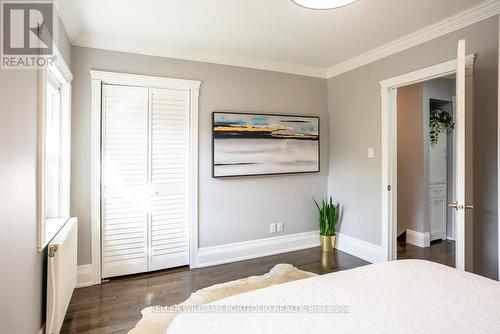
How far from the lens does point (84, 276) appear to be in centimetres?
280

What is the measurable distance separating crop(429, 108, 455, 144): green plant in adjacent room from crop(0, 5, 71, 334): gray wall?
4728 millimetres

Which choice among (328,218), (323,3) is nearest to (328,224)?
(328,218)

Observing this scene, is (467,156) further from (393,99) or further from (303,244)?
(303,244)

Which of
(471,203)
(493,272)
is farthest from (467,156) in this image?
(493,272)

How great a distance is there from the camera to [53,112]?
254 centimetres

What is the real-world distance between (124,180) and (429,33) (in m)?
3.30

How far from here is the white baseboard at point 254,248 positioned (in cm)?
332

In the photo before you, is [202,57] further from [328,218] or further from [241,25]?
[328,218]

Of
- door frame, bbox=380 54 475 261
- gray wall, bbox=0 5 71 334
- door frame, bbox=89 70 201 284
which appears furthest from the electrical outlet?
gray wall, bbox=0 5 71 334

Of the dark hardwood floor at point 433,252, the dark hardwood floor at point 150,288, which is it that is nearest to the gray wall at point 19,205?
the dark hardwood floor at point 150,288

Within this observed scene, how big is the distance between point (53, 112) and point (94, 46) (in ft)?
2.59

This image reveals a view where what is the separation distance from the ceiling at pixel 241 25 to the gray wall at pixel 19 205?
3.50ft

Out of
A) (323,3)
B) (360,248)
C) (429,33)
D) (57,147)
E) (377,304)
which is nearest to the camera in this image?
(377,304)

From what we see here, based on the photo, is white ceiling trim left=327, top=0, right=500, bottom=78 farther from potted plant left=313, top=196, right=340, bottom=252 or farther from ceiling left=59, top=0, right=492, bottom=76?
potted plant left=313, top=196, right=340, bottom=252
